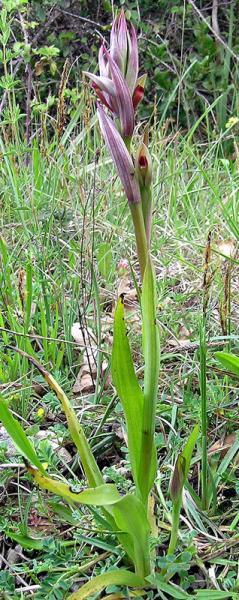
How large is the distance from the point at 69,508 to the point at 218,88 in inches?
156

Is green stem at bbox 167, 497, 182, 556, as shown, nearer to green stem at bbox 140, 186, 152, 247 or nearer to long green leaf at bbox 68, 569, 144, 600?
long green leaf at bbox 68, 569, 144, 600

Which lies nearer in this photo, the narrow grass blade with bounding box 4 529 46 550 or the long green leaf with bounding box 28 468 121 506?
the long green leaf with bounding box 28 468 121 506

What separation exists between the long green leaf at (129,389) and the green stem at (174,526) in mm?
65

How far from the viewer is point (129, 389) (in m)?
0.89

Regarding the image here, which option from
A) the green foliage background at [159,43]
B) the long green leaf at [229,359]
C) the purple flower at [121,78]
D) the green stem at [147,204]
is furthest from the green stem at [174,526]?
the green foliage background at [159,43]

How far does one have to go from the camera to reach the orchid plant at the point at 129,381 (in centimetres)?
76

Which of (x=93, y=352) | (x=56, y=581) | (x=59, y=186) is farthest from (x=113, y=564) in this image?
(x=59, y=186)

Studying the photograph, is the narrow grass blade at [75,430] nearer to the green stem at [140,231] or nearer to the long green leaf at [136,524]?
the long green leaf at [136,524]

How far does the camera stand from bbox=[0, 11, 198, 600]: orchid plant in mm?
764

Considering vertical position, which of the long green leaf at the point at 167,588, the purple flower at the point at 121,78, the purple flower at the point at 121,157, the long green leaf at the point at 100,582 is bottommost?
the long green leaf at the point at 167,588

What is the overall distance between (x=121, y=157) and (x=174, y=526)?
1.63 feet

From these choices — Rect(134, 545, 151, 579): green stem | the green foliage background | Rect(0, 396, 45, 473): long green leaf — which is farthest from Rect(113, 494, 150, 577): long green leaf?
the green foliage background

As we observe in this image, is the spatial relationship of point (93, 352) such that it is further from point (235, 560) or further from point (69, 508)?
point (235, 560)

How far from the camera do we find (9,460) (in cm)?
117
